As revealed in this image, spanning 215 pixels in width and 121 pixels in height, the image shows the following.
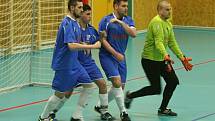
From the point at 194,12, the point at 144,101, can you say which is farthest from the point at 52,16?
the point at 194,12

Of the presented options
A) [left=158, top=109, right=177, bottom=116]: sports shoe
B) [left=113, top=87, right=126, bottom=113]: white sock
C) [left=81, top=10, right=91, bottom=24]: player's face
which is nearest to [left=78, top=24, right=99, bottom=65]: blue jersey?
[left=81, top=10, right=91, bottom=24]: player's face

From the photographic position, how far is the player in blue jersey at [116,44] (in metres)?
7.18

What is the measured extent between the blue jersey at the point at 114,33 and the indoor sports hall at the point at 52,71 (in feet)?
3.27

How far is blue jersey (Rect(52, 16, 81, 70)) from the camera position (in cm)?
664

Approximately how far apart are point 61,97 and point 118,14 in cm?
135

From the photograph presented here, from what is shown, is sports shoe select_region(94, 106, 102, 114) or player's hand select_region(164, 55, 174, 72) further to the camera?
sports shoe select_region(94, 106, 102, 114)

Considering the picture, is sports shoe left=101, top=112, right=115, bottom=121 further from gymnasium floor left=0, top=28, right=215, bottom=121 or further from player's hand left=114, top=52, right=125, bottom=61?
player's hand left=114, top=52, right=125, bottom=61

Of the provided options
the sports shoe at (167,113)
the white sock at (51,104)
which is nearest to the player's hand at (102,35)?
the white sock at (51,104)

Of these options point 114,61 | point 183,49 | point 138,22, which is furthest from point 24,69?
point 138,22

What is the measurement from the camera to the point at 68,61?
22.1ft

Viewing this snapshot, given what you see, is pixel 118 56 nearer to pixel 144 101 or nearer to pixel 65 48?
pixel 65 48

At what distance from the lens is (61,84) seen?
22.3ft

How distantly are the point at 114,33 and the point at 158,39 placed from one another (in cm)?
62

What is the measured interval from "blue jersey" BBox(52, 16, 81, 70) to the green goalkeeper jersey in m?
1.21
